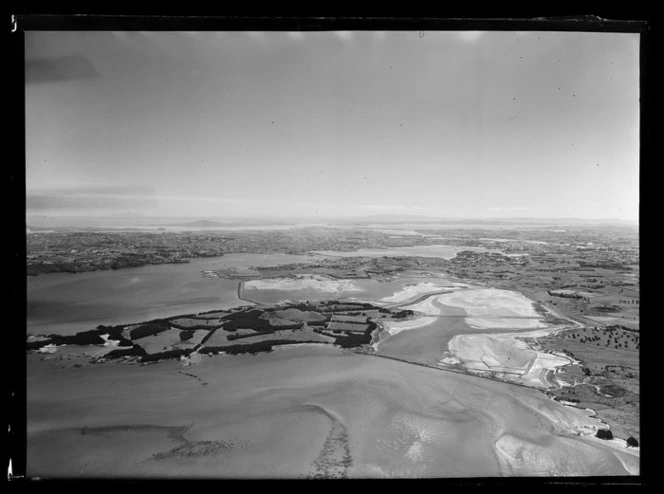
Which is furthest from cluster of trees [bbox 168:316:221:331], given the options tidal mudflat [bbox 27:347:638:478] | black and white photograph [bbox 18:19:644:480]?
tidal mudflat [bbox 27:347:638:478]

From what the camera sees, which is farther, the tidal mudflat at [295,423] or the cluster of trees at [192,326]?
the cluster of trees at [192,326]

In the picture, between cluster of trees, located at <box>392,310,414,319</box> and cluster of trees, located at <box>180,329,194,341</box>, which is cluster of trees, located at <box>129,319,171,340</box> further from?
cluster of trees, located at <box>392,310,414,319</box>

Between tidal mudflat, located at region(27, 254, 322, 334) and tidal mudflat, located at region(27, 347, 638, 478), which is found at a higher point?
tidal mudflat, located at region(27, 254, 322, 334)

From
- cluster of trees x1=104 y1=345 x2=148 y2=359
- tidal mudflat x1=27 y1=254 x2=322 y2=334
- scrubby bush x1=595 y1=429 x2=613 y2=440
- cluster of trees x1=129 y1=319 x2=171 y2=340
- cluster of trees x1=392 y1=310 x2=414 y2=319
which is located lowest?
scrubby bush x1=595 y1=429 x2=613 y2=440

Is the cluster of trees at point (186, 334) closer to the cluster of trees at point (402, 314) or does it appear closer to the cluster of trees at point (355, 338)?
the cluster of trees at point (355, 338)

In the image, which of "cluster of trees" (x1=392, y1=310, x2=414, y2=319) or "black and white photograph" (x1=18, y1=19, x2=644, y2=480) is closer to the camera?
"black and white photograph" (x1=18, y1=19, x2=644, y2=480)

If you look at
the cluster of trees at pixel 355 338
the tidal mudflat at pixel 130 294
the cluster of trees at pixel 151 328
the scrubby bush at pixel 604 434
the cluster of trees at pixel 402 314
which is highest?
the tidal mudflat at pixel 130 294

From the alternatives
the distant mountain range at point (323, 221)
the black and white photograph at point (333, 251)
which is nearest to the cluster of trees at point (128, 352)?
the black and white photograph at point (333, 251)
